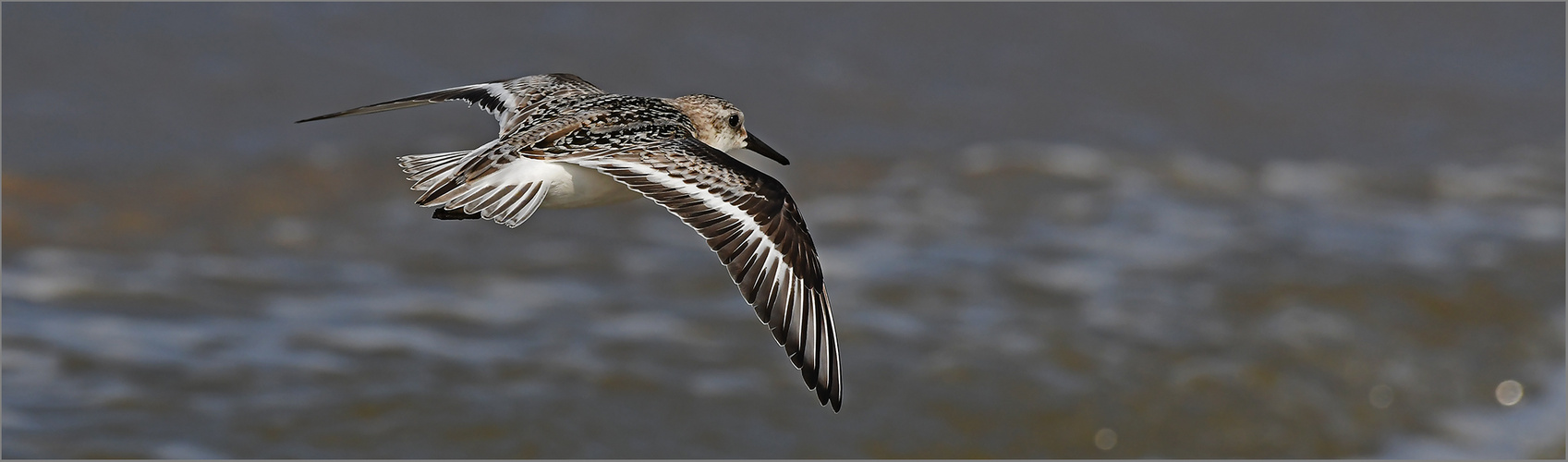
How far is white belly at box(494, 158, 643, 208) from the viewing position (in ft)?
9.11

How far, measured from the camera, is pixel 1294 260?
6.14m

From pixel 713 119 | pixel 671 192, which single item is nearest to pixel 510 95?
pixel 713 119

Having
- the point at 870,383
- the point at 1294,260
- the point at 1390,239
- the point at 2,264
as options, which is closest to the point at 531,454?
the point at 870,383

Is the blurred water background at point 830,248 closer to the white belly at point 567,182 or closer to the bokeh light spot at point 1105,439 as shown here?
the bokeh light spot at point 1105,439

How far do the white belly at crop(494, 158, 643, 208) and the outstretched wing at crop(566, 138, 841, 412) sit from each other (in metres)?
0.06

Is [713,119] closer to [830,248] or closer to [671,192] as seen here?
[671,192]

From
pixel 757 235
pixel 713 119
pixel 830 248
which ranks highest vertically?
pixel 830 248

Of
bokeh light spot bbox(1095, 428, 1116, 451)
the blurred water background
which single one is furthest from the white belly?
bokeh light spot bbox(1095, 428, 1116, 451)

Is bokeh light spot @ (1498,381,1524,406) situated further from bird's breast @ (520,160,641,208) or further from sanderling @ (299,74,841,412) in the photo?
bird's breast @ (520,160,641,208)

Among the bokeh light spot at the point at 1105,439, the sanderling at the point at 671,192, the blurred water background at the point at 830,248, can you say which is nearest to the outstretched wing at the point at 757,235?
the sanderling at the point at 671,192

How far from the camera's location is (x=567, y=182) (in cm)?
281

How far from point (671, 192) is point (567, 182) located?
23 centimetres

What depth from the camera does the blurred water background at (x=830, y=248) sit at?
4.94m

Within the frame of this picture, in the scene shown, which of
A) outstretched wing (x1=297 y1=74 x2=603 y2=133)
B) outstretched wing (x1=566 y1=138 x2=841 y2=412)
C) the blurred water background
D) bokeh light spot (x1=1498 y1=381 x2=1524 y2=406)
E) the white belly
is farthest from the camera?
bokeh light spot (x1=1498 y1=381 x2=1524 y2=406)
